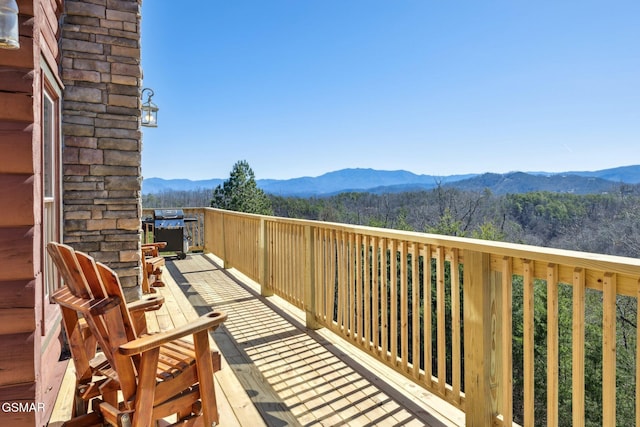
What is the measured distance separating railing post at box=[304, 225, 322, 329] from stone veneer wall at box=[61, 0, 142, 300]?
60.7 inches

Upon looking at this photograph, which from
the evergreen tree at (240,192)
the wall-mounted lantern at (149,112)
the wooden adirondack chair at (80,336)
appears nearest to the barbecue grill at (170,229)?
the wall-mounted lantern at (149,112)

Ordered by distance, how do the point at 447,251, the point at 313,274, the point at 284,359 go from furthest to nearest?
the point at 313,274 < the point at 284,359 < the point at 447,251

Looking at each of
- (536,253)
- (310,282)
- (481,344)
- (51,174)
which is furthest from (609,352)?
(51,174)

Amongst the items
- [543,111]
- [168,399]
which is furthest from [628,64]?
[168,399]

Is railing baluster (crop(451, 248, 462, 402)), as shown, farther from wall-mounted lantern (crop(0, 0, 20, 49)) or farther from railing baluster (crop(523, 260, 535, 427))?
wall-mounted lantern (crop(0, 0, 20, 49))

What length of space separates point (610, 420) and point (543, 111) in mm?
54216

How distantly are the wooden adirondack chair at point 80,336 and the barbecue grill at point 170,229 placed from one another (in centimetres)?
556

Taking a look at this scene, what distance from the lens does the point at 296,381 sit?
263cm

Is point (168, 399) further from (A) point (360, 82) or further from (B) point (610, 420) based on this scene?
(A) point (360, 82)

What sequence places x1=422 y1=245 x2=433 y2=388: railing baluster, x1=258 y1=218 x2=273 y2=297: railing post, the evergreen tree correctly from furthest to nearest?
the evergreen tree, x1=258 y1=218 x2=273 y2=297: railing post, x1=422 y1=245 x2=433 y2=388: railing baluster

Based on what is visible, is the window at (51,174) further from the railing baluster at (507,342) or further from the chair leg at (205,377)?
the railing baluster at (507,342)

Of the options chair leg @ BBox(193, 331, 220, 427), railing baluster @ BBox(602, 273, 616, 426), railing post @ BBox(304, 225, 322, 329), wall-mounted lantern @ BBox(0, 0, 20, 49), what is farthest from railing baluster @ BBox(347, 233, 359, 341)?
wall-mounted lantern @ BBox(0, 0, 20, 49)

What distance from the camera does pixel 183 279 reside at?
590 centimetres

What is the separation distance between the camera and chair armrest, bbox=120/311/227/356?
4.60 feet
